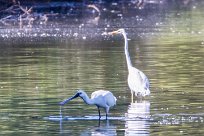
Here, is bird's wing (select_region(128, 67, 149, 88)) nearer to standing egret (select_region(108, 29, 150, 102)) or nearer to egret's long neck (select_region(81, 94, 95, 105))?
standing egret (select_region(108, 29, 150, 102))

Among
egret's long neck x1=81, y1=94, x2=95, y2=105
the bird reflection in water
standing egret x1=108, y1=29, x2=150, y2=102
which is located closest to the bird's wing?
standing egret x1=108, y1=29, x2=150, y2=102

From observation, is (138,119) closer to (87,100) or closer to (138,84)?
(87,100)

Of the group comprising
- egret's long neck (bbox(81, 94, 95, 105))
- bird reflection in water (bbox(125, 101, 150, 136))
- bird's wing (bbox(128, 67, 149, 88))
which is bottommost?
bird reflection in water (bbox(125, 101, 150, 136))

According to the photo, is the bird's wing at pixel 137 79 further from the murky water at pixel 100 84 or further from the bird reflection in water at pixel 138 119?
the bird reflection in water at pixel 138 119

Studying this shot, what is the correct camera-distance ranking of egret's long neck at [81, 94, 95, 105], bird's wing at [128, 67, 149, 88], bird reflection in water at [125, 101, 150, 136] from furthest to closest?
bird's wing at [128, 67, 149, 88] < egret's long neck at [81, 94, 95, 105] < bird reflection in water at [125, 101, 150, 136]

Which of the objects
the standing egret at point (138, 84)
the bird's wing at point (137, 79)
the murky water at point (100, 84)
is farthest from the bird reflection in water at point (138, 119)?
the bird's wing at point (137, 79)

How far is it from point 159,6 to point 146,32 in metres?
28.4

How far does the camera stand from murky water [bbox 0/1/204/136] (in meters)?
16.3

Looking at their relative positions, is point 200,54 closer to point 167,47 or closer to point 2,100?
point 167,47

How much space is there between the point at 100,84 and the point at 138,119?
553cm

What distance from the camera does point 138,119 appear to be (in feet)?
56.2

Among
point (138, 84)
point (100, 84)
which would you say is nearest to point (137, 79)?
point (138, 84)

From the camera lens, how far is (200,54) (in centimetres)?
3062

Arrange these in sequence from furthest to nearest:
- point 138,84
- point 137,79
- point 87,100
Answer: point 137,79 → point 138,84 → point 87,100
